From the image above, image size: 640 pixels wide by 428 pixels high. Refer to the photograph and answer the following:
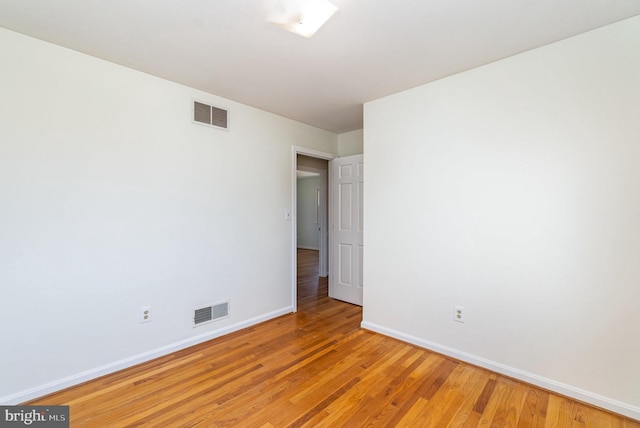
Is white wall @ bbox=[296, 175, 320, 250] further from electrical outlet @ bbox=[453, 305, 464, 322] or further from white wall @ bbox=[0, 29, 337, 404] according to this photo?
electrical outlet @ bbox=[453, 305, 464, 322]

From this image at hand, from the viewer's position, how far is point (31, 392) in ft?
6.26

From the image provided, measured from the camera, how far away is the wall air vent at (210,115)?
8.98ft

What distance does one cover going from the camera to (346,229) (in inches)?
156

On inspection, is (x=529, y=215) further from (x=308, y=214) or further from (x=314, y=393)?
(x=308, y=214)

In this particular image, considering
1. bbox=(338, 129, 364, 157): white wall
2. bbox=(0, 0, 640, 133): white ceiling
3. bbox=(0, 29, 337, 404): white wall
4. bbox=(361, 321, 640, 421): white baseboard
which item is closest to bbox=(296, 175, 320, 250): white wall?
bbox=(338, 129, 364, 157): white wall

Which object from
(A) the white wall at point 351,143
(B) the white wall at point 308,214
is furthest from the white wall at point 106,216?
(B) the white wall at point 308,214

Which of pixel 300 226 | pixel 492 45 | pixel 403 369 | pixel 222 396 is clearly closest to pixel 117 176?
pixel 222 396

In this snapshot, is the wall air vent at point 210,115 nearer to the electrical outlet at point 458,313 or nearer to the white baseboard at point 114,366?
the white baseboard at point 114,366

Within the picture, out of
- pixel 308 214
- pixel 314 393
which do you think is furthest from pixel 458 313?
pixel 308 214

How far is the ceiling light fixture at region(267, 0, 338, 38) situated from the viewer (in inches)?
63.0

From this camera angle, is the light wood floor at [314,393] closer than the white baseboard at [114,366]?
Yes

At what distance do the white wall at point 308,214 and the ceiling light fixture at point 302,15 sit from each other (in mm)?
6996

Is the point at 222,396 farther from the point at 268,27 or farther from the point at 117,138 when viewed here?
the point at 268,27

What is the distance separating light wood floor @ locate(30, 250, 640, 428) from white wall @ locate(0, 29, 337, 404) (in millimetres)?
321
